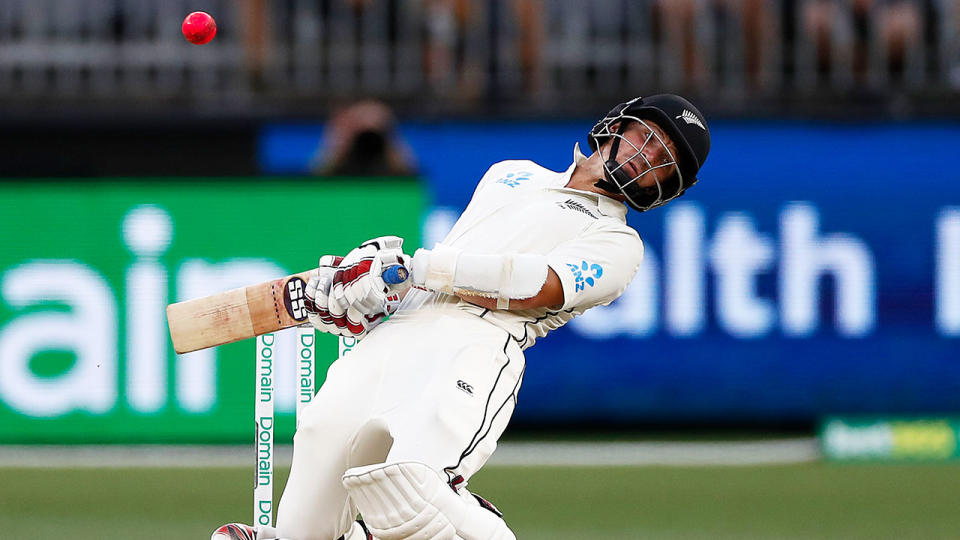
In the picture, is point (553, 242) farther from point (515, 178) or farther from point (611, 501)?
point (611, 501)

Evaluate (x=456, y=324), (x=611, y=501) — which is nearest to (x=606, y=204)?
(x=456, y=324)

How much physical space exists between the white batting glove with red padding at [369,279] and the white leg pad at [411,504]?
52 centimetres

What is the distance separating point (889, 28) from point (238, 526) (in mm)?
7031

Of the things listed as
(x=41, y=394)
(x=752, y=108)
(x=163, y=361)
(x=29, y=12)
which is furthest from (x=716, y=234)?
(x=29, y=12)

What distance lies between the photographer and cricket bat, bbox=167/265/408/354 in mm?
5164

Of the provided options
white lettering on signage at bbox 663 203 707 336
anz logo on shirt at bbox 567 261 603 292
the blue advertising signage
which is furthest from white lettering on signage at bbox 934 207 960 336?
anz logo on shirt at bbox 567 261 603 292

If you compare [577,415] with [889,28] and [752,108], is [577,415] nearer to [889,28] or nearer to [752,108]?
[752,108]

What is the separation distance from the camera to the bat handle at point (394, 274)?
4.82 m

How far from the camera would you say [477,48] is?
1089cm

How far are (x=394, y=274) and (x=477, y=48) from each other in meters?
6.26

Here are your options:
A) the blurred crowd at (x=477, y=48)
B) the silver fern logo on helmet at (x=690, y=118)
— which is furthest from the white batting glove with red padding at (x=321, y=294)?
the blurred crowd at (x=477, y=48)

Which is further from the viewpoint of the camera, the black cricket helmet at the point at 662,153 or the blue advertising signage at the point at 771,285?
the blue advertising signage at the point at 771,285

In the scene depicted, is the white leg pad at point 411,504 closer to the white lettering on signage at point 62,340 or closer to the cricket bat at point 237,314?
the cricket bat at point 237,314

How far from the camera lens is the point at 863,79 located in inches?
421
